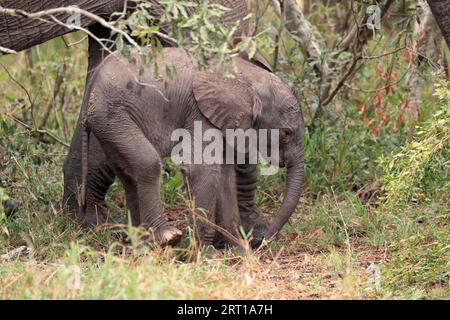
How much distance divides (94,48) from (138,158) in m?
1.22

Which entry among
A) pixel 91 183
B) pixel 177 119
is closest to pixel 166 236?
pixel 177 119

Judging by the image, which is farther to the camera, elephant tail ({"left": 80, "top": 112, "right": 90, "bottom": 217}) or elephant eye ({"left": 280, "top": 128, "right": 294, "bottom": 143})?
elephant eye ({"left": 280, "top": 128, "right": 294, "bottom": 143})

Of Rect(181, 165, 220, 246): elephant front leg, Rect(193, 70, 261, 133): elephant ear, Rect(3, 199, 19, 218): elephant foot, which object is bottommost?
Rect(3, 199, 19, 218): elephant foot

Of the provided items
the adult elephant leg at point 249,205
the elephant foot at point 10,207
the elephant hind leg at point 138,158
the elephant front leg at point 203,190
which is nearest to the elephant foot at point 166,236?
the elephant hind leg at point 138,158

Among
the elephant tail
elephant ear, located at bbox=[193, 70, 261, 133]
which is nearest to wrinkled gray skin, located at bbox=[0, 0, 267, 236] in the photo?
the elephant tail

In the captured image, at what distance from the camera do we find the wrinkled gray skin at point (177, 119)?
19.7ft

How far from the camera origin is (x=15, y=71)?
9359 mm

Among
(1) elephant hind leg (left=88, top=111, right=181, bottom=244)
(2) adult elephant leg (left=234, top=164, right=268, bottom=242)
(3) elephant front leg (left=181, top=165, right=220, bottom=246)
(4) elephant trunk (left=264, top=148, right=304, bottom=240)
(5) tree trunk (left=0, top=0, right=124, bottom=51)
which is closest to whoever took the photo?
(1) elephant hind leg (left=88, top=111, right=181, bottom=244)

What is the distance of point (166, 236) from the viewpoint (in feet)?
19.7

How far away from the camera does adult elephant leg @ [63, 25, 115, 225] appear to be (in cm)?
643

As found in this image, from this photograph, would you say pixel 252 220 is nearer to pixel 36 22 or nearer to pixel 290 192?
pixel 290 192

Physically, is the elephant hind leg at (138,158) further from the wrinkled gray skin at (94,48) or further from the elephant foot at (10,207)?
the elephant foot at (10,207)

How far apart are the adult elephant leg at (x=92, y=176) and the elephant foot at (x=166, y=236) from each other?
1.87ft

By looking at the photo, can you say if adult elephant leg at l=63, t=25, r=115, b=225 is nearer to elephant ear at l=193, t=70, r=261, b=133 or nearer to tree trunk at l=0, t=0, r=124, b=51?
tree trunk at l=0, t=0, r=124, b=51
